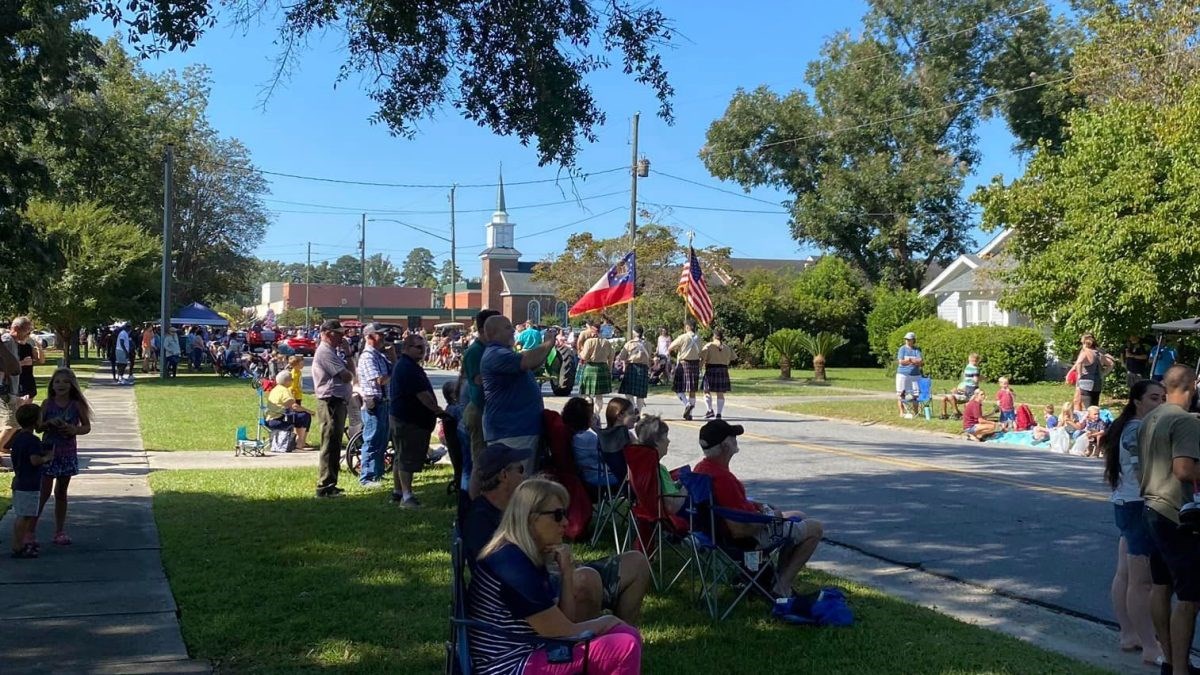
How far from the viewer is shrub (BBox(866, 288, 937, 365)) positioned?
44031 millimetres

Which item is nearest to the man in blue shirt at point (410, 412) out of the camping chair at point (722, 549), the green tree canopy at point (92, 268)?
the camping chair at point (722, 549)

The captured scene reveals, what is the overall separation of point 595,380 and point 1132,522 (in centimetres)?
1440

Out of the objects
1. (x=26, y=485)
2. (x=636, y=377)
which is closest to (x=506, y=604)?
(x=26, y=485)

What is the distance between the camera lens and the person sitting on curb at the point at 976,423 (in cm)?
1722

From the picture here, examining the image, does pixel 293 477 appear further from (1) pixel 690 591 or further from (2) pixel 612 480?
(1) pixel 690 591

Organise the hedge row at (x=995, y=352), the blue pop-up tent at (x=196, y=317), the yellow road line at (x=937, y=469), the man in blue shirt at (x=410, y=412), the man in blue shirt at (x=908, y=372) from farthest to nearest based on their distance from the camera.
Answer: the blue pop-up tent at (x=196, y=317) → the hedge row at (x=995, y=352) → the man in blue shirt at (x=908, y=372) → the yellow road line at (x=937, y=469) → the man in blue shirt at (x=410, y=412)

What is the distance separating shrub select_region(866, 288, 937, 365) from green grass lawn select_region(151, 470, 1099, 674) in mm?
37609

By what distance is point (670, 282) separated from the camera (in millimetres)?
44188

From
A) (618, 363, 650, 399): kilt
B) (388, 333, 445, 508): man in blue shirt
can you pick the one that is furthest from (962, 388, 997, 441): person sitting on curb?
(388, 333, 445, 508): man in blue shirt

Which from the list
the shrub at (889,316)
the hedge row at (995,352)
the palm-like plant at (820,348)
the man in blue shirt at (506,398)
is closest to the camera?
the man in blue shirt at (506,398)

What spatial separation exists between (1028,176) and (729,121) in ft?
94.2

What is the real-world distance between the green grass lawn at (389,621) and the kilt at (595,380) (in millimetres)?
10794

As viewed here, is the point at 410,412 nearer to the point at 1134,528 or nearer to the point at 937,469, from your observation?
the point at 1134,528

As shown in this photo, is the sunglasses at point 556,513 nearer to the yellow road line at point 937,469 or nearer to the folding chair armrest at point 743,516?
the folding chair armrest at point 743,516
